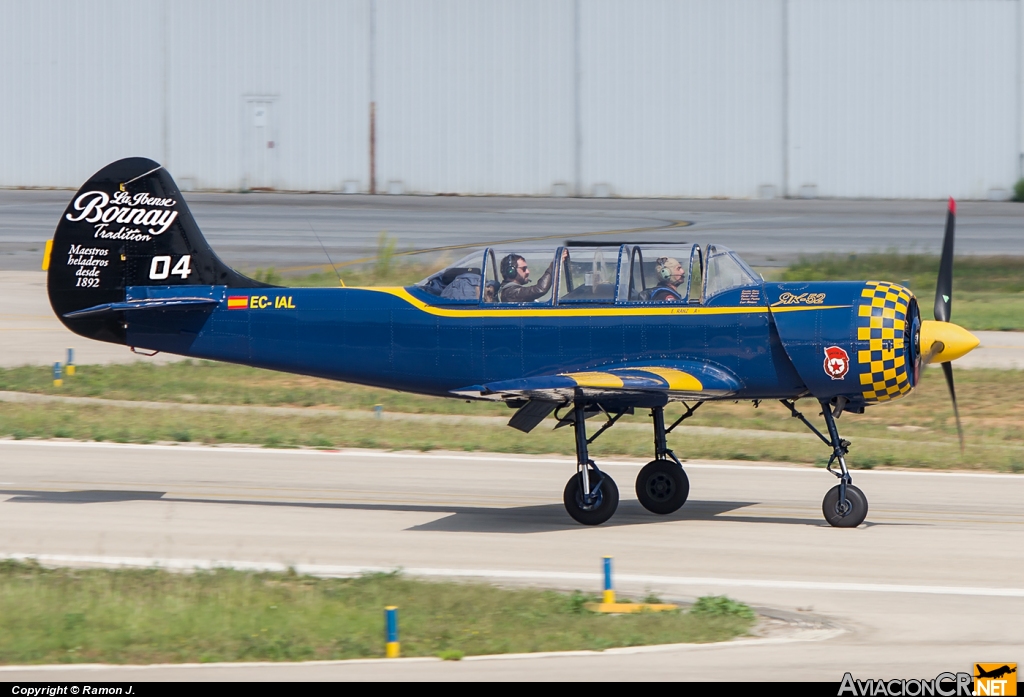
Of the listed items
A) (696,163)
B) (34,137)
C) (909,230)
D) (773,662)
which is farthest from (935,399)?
(34,137)

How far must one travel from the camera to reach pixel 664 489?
43.3 feet

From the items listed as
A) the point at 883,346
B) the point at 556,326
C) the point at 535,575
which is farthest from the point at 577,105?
the point at 535,575

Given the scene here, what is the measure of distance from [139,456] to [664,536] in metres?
7.44

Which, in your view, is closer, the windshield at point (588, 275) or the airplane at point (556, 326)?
the airplane at point (556, 326)

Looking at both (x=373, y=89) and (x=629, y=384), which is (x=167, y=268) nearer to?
(x=629, y=384)

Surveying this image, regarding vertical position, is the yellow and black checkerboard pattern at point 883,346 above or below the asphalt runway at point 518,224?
below

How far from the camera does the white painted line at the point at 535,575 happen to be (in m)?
10.0

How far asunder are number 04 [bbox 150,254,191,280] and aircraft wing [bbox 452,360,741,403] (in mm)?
3674

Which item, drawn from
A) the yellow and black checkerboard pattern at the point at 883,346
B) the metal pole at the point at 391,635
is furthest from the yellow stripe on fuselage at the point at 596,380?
the metal pole at the point at 391,635

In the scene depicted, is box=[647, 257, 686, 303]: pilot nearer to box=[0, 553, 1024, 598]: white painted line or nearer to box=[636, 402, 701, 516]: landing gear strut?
box=[636, 402, 701, 516]: landing gear strut

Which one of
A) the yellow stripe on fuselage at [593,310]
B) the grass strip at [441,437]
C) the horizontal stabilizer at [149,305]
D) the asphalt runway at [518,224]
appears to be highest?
the asphalt runway at [518,224]

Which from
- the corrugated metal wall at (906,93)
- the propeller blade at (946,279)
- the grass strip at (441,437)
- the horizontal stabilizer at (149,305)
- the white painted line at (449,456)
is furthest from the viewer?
the corrugated metal wall at (906,93)

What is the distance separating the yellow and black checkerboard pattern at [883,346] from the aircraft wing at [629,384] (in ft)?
4.01

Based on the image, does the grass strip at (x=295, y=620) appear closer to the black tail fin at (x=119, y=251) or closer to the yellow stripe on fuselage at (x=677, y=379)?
the yellow stripe on fuselage at (x=677, y=379)
